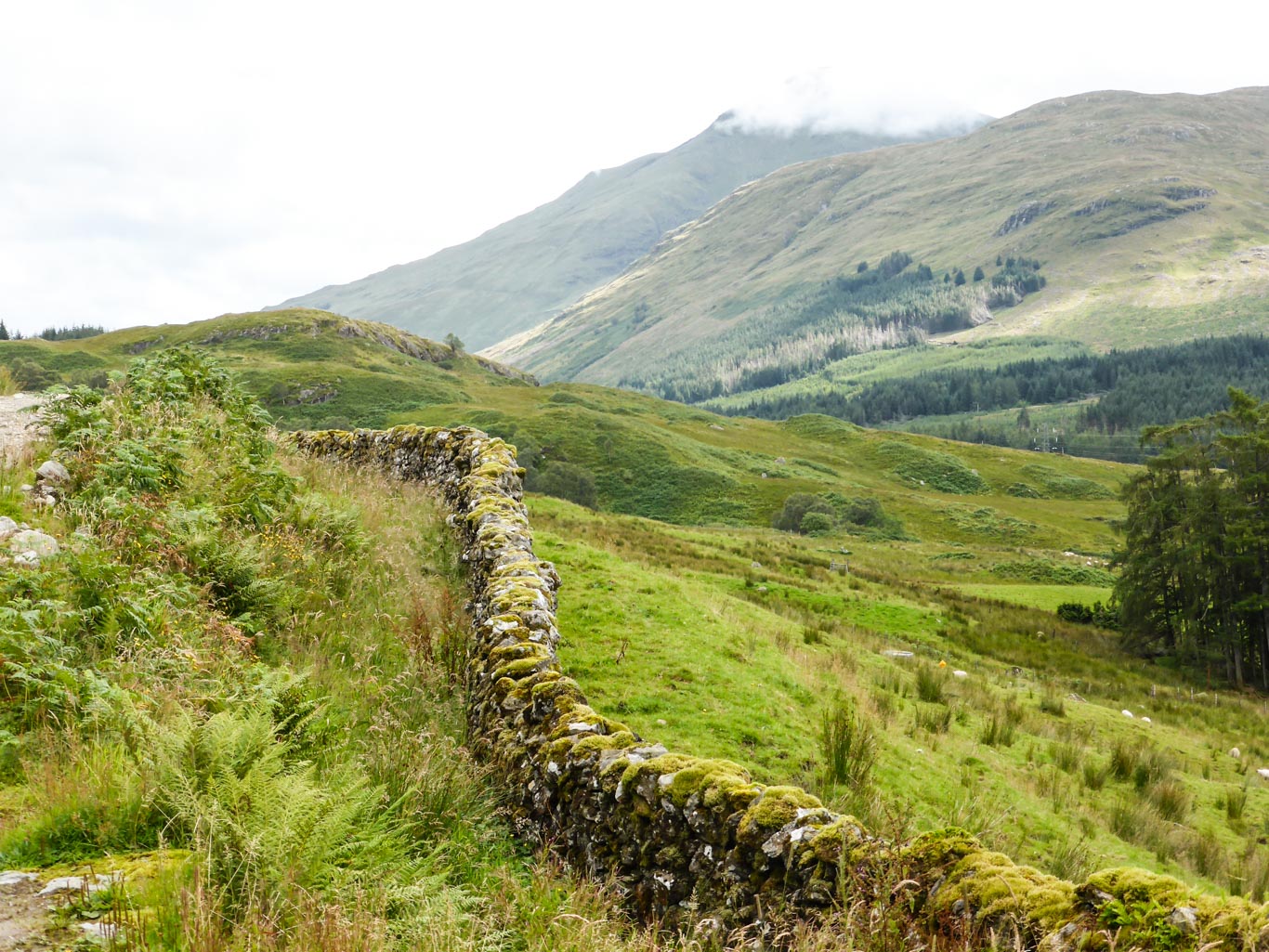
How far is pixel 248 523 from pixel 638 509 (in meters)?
62.1

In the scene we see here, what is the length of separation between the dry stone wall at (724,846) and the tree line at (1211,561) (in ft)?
111

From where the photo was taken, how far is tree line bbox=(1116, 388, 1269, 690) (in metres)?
29.8

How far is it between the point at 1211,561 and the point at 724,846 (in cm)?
3617

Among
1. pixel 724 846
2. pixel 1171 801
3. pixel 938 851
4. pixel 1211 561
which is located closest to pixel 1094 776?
pixel 1171 801

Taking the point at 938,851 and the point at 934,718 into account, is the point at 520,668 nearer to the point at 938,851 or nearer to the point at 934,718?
the point at 938,851

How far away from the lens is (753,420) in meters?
128

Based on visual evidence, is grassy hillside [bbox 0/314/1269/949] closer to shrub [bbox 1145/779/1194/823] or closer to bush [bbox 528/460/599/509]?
shrub [bbox 1145/779/1194/823]

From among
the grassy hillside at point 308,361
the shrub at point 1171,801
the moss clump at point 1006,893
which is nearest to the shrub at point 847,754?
the moss clump at point 1006,893

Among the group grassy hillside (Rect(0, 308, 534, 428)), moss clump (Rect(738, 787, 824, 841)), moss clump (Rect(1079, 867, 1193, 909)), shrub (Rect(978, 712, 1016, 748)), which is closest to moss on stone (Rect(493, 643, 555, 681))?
moss clump (Rect(738, 787, 824, 841))

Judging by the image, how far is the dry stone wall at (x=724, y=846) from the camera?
3.21 m

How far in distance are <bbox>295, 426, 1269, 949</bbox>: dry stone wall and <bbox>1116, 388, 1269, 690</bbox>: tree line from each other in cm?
3382

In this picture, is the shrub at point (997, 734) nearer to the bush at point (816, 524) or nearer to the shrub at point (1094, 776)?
the shrub at point (1094, 776)

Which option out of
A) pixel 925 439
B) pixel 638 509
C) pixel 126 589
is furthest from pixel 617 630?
pixel 925 439

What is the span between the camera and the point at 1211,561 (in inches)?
1208
